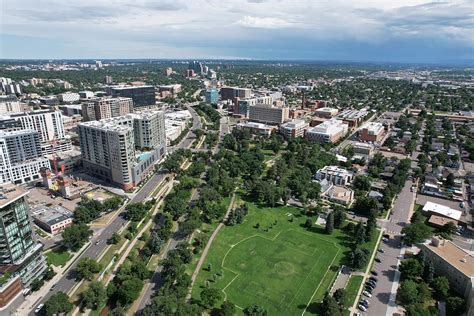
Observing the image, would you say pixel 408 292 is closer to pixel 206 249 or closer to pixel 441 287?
pixel 441 287

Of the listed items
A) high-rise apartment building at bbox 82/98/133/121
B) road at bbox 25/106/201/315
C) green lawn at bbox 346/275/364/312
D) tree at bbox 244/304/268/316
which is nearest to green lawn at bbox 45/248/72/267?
road at bbox 25/106/201/315

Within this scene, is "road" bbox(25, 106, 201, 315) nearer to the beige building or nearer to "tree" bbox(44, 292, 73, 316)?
"tree" bbox(44, 292, 73, 316)

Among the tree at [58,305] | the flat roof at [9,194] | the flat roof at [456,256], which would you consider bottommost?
the tree at [58,305]

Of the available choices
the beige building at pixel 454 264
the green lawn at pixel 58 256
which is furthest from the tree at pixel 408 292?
the green lawn at pixel 58 256

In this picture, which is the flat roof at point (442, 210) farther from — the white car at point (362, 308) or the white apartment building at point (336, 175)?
the white car at point (362, 308)

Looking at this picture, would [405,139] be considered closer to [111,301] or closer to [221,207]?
[221,207]

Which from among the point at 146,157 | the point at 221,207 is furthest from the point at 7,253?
the point at 146,157
